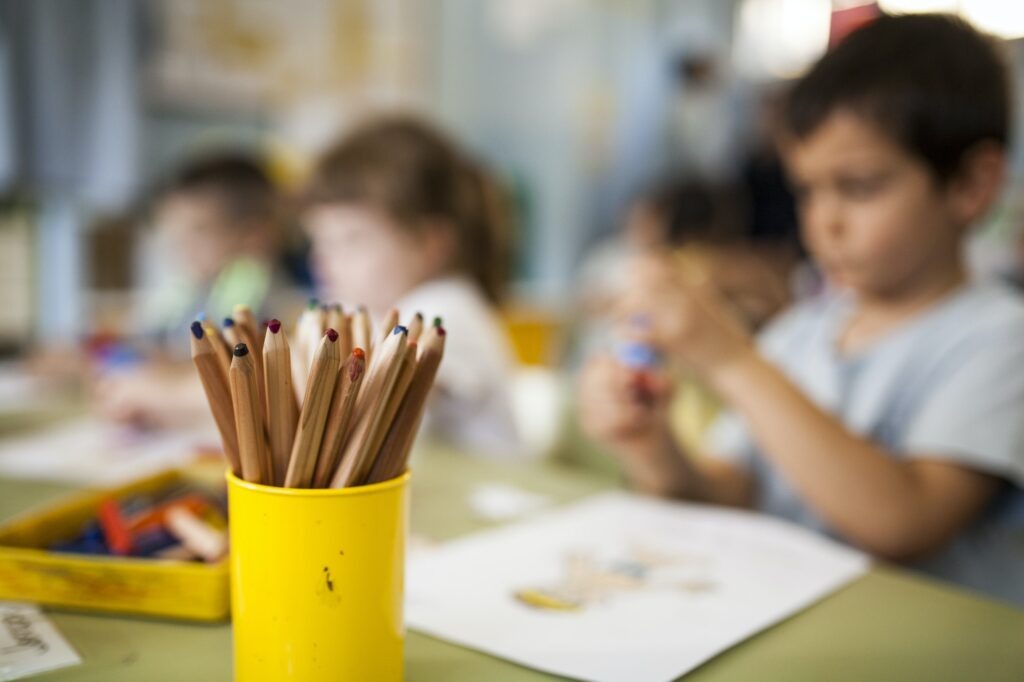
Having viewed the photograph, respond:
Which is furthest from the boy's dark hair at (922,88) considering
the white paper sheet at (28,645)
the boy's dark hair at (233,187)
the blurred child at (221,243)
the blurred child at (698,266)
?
Answer: the boy's dark hair at (233,187)

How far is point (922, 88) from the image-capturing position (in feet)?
2.24

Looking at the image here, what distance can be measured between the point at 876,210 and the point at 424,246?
61 centimetres

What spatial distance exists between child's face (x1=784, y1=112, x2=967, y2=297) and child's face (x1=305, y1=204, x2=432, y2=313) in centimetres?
55

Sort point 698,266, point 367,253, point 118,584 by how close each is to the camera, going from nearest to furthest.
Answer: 1. point 118,584
2. point 367,253
3. point 698,266

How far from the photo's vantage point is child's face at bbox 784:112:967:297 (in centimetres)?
68

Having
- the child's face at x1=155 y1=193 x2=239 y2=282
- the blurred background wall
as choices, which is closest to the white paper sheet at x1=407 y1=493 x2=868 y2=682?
the blurred background wall

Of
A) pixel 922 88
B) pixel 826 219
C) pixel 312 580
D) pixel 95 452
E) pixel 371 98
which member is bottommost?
pixel 95 452

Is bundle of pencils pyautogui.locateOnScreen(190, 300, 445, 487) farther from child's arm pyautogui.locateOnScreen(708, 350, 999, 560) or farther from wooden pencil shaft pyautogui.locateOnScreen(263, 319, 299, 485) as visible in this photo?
child's arm pyautogui.locateOnScreen(708, 350, 999, 560)

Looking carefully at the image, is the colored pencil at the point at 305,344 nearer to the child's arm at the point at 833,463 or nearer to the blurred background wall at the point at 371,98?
the child's arm at the point at 833,463

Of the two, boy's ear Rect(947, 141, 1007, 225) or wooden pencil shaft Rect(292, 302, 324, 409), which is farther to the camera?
boy's ear Rect(947, 141, 1007, 225)

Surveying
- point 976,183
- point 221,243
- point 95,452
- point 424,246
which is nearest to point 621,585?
point 976,183

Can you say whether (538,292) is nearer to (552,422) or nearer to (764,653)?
(552,422)

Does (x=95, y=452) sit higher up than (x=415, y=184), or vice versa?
(x=415, y=184)

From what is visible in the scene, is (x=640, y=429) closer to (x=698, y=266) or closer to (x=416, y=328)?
(x=416, y=328)
